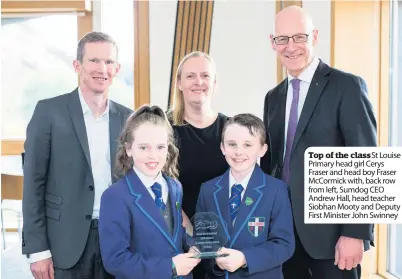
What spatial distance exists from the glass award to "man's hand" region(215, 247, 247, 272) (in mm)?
22

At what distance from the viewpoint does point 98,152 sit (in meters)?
1.66

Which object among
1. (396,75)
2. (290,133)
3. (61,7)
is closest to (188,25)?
(61,7)

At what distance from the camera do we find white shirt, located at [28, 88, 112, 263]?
165cm

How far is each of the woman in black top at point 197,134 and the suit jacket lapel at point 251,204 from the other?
29cm

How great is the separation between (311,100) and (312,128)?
0.34ft

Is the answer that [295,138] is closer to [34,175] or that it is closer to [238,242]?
[238,242]

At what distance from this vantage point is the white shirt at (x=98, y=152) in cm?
165

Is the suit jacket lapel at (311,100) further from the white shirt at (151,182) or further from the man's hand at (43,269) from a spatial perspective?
the man's hand at (43,269)

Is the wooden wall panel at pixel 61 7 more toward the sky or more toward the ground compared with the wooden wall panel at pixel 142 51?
more toward the sky

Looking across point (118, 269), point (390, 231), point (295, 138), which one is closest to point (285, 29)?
point (295, 138)

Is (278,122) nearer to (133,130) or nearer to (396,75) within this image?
(133,130)

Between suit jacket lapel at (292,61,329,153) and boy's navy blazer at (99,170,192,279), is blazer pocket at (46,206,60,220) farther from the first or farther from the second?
suit jacket lapel at (292,61,329,153)

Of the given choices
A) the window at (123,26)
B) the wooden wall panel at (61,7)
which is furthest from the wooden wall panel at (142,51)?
the wooden wall panel at (61,7)

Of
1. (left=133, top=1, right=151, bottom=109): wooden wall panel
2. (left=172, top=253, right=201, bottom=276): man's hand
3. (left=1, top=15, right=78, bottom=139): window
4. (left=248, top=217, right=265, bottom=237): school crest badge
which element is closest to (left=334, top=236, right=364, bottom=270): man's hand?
(left=248, top=217, right=265, bottom=237): school crest badge
